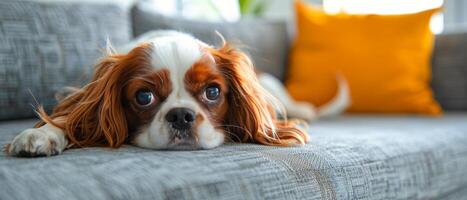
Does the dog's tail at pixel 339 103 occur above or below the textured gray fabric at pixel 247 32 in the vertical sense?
below

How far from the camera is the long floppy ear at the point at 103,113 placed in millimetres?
1395

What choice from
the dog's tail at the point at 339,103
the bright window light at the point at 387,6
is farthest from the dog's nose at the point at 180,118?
the bright window light at the point at 387,6

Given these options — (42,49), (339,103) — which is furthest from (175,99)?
(339,103)

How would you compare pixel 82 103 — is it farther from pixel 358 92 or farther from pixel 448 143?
pixel 358 92

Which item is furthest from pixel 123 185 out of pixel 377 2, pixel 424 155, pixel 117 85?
pixel 377 2

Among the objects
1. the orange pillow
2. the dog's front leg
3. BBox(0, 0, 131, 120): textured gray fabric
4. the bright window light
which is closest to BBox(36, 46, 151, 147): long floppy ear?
the dog's front leg

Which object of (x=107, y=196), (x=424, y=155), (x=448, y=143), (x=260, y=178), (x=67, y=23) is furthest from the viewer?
(x=67, y=23)

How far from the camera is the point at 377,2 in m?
4.41

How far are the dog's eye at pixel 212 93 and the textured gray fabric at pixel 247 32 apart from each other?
2.65 feet

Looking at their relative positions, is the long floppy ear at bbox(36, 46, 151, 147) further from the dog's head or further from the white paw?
the white paw

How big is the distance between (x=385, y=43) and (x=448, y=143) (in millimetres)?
937

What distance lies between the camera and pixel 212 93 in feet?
4.80

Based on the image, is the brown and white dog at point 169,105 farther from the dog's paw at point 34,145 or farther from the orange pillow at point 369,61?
the orange pillow at point 369,61

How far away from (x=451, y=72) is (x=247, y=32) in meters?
0.99
